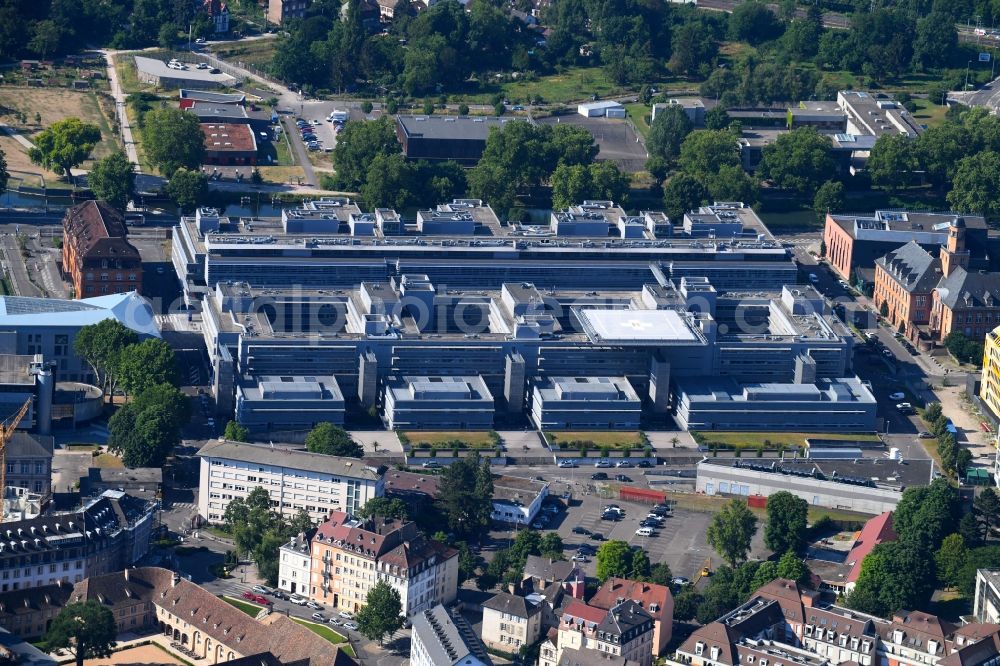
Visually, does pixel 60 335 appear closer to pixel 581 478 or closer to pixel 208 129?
pixel 581 478

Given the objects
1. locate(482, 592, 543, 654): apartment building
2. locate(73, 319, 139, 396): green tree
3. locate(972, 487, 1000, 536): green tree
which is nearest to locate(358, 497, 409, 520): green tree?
locate(482, 592, 543, 654): apartment building

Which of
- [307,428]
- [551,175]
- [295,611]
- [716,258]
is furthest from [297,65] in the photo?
[295,611]

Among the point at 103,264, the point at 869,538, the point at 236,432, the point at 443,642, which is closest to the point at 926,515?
the point at 869,538

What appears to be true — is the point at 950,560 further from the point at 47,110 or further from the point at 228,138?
the point at 47,110

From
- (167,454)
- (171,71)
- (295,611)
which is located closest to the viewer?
(295,611)

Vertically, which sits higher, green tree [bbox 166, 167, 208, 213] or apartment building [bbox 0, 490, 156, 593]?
green tree [bbox 166, 167, 208, 213]

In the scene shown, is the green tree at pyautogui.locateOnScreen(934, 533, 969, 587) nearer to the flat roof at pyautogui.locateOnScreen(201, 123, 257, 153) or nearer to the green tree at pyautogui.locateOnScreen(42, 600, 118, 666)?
the green tree at pyautogui.locateOnScreen(42, 600, 118, 666)
